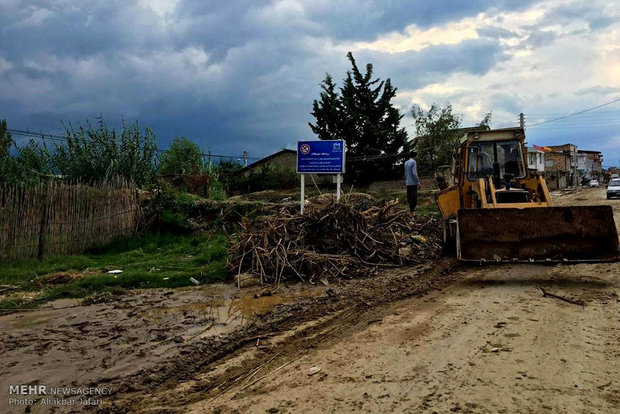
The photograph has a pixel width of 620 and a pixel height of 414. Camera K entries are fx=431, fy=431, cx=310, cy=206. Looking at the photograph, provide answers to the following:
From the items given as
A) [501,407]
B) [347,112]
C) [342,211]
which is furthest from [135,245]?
[347,112]

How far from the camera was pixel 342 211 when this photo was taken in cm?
958

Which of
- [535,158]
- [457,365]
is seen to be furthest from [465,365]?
[535,158]

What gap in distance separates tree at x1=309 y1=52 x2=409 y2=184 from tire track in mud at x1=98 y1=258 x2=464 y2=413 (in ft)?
80.6

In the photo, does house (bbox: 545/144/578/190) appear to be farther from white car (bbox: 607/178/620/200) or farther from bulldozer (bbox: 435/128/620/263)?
bulldozer (bbox: 435/128/620/263)

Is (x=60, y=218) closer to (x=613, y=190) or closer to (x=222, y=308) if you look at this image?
(x=222, y=308)

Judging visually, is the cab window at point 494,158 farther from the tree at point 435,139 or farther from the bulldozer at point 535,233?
the tree at point 435,139

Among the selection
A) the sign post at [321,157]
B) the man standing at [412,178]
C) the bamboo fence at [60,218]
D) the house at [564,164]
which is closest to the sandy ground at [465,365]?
the sign post at [321,157]

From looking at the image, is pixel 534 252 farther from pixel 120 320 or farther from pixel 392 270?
pixel 120 320

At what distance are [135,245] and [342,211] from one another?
234 inches

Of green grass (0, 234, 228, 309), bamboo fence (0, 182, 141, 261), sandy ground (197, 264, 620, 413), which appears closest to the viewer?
sandy ground (197, 264, 620, 413)

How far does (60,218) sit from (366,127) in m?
24.5

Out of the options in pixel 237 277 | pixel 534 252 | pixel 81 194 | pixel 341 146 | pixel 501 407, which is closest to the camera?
pixel 501 407

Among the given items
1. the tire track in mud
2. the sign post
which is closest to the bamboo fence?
the sign post

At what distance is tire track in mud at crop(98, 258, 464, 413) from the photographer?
3699 mm
